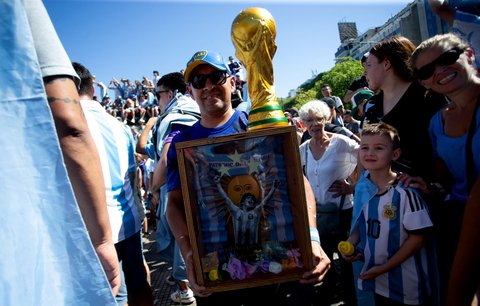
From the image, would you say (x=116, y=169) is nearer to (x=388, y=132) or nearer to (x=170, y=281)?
(x=388, y=132)

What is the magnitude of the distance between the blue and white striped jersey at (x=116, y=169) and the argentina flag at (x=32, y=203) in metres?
1.23

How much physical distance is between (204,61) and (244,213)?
0.72 meters

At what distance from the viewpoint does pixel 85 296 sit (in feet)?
3.16

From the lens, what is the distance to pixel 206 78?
1.52m

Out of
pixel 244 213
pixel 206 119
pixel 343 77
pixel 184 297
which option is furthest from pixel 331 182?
pixel 343 77

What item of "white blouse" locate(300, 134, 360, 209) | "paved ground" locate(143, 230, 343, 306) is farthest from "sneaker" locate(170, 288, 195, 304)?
"white blouse" locate(300, 134, 360, 209)

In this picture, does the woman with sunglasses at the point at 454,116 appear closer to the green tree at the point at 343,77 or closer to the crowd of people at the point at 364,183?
the crowd of people at the point at 364,183

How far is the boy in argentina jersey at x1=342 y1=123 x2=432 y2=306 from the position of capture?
68.1 inches

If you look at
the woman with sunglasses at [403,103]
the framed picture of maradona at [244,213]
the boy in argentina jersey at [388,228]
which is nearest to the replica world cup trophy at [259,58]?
the framed picture of maradona at [244,213]

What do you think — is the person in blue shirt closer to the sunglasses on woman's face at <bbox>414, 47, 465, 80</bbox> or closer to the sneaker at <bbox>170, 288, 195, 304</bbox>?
the sunglasses on woman's face at <bbox>414, 47, 465, 80</bbox>

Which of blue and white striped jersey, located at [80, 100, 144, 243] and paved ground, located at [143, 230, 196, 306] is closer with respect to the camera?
blue and white striped jersey, located at [80, 100, 144, 243]

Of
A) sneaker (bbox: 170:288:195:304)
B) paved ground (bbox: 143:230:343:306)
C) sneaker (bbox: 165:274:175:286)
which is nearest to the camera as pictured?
sneaker (bbox: 170:288:195:304)

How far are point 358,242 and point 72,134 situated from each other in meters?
1.80

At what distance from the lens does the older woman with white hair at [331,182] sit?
9.08 feet
